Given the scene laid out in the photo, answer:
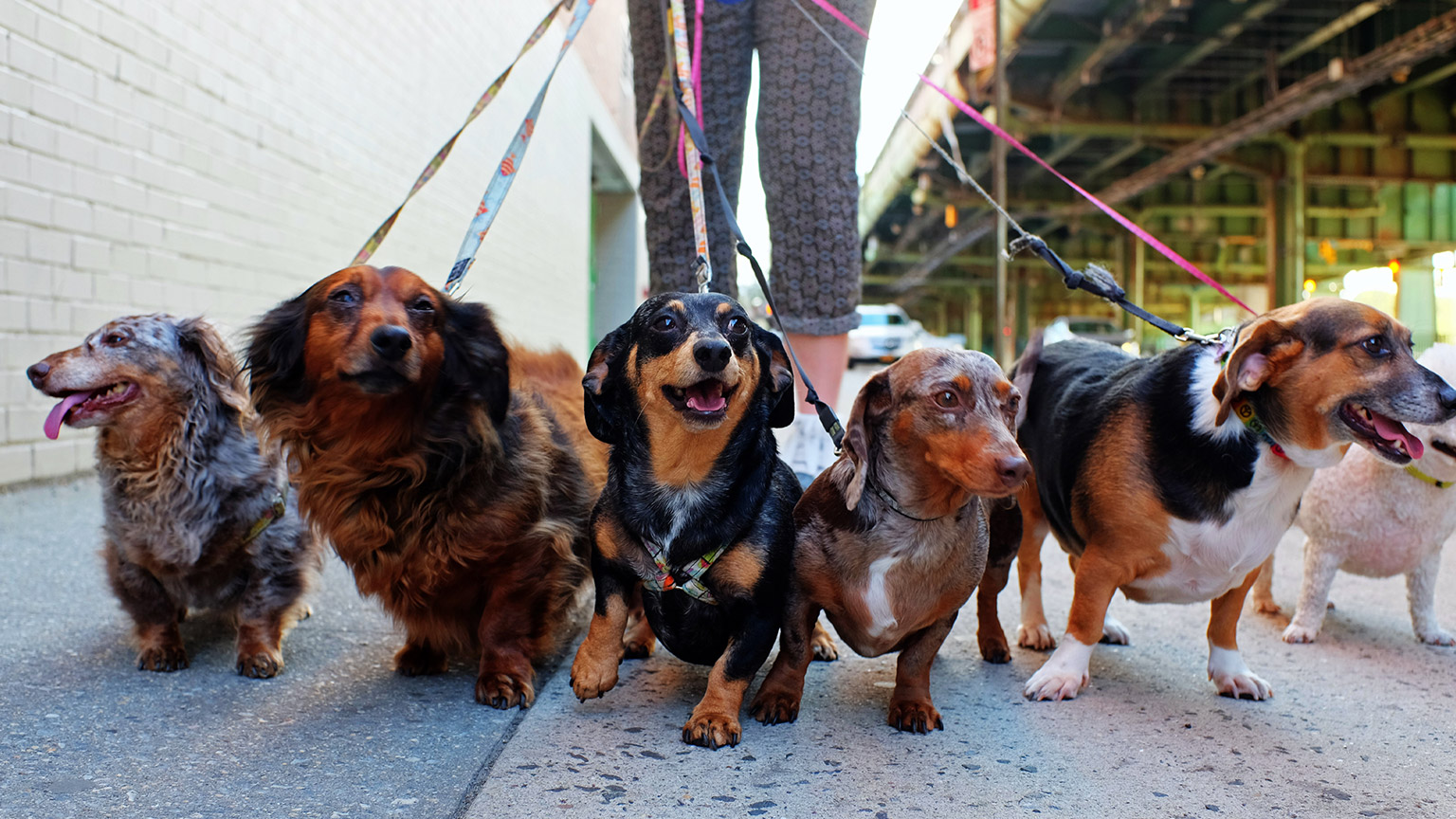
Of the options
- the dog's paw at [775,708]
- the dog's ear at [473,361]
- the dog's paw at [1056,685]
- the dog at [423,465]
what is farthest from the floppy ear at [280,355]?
the dog's paw at [1056,685]

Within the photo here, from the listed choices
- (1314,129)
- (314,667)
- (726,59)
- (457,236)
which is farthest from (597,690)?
(1314,129)

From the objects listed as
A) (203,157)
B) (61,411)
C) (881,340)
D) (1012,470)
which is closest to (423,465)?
(61,411)

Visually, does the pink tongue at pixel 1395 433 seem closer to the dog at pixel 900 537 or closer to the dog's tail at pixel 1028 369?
the dog at pixel 900 537

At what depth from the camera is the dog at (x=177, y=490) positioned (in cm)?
260

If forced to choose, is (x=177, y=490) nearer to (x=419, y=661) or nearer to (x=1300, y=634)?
(x=419, y=661)

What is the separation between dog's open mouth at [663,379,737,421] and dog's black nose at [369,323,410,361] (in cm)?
59

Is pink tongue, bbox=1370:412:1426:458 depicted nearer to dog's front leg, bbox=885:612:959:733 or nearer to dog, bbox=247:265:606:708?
dog's front leg, bbox=885:612:959:733

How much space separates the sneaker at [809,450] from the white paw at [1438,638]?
180 centimetres

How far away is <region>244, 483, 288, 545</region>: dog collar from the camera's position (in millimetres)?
2697

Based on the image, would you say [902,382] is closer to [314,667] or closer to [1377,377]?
[1377,377]

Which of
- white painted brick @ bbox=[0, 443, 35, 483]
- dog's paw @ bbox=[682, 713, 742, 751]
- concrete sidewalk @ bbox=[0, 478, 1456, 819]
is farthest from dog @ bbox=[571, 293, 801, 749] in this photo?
white painted brick @ bbox=[0, 443, 35, 483]

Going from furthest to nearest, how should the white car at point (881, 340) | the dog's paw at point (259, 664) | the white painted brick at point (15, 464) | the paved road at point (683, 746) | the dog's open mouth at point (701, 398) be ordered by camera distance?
the white car at point (881, 340), the white painted brick at point (15, 464), the dog's paw at point (259, 664), the dog's open mouth at point (701, 398), the paved road at point (683, 746)

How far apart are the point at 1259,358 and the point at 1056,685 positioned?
87cm

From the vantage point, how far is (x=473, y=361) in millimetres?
2428
